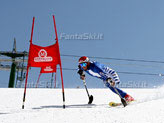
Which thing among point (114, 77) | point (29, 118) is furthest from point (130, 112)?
point (29, 118)

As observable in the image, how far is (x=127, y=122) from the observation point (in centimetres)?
341

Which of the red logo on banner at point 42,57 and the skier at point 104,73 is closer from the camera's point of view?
the skier at point 104,73

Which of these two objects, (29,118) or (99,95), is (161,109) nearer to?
(29,118)

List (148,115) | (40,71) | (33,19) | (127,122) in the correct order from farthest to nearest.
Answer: (40,71) < (33,19) < (148,115) < (127,122)

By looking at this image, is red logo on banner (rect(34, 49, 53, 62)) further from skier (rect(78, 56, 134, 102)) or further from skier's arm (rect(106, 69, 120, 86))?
skier's arm (rect(106, 69, 120, 86))

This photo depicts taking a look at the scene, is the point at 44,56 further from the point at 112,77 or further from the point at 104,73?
the point at 112,77

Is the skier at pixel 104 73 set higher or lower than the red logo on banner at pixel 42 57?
lower

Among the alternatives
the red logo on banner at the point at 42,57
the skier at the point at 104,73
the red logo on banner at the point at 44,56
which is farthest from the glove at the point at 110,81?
the red logo on banner at the point at 42,57

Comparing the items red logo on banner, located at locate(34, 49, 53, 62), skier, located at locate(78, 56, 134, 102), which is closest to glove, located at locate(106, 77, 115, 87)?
skier, located at locate(78, 56, 134, 102)

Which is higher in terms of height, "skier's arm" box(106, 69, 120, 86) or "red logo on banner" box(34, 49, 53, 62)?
"red logo on banner" box(34, 49, 53, 62)

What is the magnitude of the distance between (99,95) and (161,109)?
3.51m

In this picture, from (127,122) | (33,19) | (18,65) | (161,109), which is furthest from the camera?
(18,65)

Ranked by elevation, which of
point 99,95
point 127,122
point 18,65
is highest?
point 18,65

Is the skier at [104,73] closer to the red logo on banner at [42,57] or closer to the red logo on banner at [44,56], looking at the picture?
the red logo on banner at [44,56]
